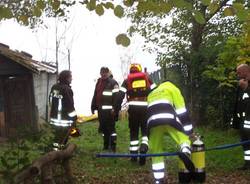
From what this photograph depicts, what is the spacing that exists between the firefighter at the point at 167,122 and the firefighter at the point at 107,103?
411cm

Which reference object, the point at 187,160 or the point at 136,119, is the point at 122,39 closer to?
the point at 187,160

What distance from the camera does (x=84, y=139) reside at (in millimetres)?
17016

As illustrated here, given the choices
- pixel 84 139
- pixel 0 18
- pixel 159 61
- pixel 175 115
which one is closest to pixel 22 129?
pixel 175 115

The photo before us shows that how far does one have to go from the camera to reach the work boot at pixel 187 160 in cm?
800

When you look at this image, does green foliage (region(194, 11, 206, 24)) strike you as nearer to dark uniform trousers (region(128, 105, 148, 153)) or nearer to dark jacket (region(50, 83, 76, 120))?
dark uniform trousers (region(128, 105, 148, 153))

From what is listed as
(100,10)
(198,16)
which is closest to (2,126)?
(100,10)

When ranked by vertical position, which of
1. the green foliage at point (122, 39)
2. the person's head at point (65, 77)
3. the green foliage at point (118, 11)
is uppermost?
the person's head at point (65, 77)

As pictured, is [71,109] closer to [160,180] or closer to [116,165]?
[116,165]

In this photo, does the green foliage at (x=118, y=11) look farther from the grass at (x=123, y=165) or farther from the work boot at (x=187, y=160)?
the work boot at (x=187, y=160)

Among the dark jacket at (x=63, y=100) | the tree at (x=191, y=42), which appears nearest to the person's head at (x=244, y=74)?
the dark jacket at (x=63, y=100)

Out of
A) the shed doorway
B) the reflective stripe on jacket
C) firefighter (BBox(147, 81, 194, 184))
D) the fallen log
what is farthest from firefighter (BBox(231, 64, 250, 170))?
the shed doorway

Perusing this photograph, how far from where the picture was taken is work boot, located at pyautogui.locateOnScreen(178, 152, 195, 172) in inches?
315

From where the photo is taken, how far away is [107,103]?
503 inches

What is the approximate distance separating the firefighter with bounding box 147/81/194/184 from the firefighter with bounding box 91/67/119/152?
4113 millimetres
